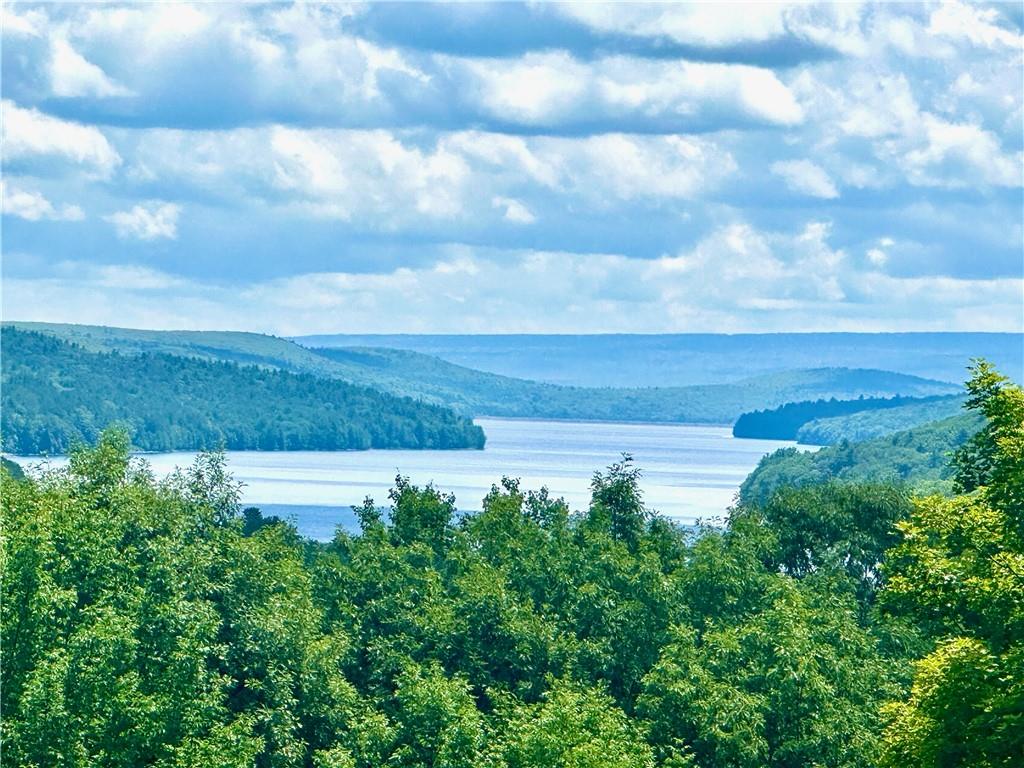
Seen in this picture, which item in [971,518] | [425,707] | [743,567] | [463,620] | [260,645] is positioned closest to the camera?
[971,518]

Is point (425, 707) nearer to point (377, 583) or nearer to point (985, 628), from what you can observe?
point (377, 583)

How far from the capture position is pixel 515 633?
198 ft

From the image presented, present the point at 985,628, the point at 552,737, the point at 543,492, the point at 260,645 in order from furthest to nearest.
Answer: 1. the point at 543,492
2. the point at 260,645
3. the point at 552,737
4. the point at 985,628

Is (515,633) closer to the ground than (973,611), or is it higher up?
closer to the ground

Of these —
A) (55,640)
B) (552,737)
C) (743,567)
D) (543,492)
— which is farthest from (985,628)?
(543,492)

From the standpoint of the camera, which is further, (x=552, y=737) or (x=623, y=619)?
(x=623, y=619)

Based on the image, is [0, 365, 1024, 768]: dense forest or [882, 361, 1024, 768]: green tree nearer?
[882, 361, 1024, 768]: green tree

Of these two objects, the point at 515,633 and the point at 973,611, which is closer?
the point at 973,611

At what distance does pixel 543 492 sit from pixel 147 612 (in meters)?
35.3

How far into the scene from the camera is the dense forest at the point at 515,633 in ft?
120

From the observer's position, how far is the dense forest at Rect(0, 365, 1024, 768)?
3656 cm

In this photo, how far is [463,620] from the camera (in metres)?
62.1

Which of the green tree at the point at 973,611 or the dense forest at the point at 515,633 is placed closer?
the green tree at the point at 973,611

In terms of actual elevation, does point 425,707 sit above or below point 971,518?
below
